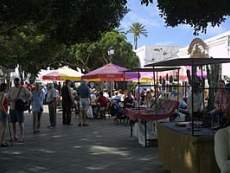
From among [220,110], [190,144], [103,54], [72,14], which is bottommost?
[190,144]

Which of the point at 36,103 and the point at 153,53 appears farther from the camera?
the point at 153,53

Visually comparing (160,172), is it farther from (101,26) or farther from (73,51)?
(73,51)

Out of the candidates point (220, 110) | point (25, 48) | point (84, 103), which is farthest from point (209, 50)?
point (220, 110)

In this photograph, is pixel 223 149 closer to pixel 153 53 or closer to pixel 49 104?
pixel 49 104

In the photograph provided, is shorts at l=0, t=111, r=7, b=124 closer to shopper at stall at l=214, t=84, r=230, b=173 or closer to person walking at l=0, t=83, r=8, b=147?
person walking at l=0, t=83, r=8, b=147

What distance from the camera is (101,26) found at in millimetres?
16031

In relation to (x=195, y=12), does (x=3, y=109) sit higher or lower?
lower

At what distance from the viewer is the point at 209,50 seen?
3906 cm

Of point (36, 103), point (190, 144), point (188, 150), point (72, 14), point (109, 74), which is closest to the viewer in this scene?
point (190, 144)

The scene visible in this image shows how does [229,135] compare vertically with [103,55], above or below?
below

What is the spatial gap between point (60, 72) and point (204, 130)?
24.0 meters

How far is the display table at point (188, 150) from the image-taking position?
7.87 meters

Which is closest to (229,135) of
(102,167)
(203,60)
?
(203,60)

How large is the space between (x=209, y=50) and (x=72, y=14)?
2705 centimetres
